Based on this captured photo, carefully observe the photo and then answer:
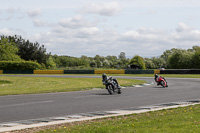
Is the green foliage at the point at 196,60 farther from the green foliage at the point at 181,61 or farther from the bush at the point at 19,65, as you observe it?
the bush at the point at 19,65

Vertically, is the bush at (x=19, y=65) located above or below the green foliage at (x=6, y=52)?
below

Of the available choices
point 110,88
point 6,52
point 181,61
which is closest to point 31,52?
point 6,52

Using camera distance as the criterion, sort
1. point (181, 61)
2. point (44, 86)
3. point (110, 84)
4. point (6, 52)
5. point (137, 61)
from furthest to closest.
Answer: point (137, 61), point (181, 61), point (6, 52), point (44, 86), point (110, 84)

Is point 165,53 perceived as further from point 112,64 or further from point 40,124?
point 40,124

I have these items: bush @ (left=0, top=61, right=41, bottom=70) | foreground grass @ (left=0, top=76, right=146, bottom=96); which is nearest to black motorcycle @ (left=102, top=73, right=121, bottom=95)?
foreground grass @ (left=0, top=76, right=146, bottom=96)

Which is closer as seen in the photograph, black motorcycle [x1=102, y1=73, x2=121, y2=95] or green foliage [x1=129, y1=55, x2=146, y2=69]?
black motorcycle [x1=102, y1=73, x2=121, y2=95]

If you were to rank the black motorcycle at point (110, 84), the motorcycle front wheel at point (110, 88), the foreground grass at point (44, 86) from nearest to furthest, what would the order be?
1. the black motorcycle at point (110, 84)
2. the motorcycle front wheel at point (110, 88)
3. the foreground grass at point (44, 86)

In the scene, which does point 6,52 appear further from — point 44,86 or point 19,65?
point 44,86

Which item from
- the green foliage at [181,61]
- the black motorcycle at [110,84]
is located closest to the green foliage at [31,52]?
the green foliage at [181,61]

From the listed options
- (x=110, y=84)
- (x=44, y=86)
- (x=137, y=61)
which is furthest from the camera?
(x=137, y=61)

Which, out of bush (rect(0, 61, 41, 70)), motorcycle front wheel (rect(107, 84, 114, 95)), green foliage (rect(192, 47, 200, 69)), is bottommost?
motorcycle front wheel (rect(107, 84, 114, 95))

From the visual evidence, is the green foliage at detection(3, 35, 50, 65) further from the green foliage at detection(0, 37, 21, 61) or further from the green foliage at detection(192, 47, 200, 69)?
the green foliage at detection(192, 47, 200, 69)

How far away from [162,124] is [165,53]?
18656cm

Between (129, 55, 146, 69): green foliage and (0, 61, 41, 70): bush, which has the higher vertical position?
(129, 55, 146, 69): green foliage
